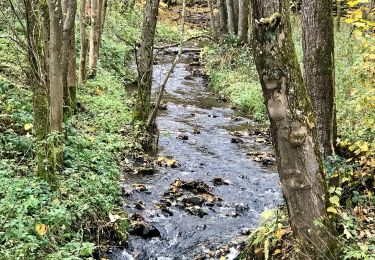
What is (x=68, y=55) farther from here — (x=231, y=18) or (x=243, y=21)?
(x=231, y=18)

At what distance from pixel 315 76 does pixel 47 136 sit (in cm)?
393

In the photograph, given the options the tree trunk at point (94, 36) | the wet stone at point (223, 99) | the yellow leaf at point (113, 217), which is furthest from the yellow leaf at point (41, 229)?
the wet stone at point (223, 99)

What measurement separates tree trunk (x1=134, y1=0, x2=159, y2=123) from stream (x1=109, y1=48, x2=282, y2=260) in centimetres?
94

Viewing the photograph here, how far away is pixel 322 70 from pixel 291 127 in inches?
81.7

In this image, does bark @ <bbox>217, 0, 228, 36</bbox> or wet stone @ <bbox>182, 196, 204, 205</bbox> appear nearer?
wet stone @ <bbox>182, 196, 204, 205</bbox>

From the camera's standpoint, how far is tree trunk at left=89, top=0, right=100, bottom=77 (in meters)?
13.7

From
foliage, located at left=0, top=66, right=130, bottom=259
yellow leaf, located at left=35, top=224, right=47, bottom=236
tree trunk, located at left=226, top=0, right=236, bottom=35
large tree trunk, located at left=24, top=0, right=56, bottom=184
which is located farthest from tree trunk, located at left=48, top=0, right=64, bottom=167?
tree trunk, located at left=226, top=0, right=236, bottom=35

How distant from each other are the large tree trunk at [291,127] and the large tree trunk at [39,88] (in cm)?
313

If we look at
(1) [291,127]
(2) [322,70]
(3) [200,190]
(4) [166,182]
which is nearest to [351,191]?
(2) [322,70]

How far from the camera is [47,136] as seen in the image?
6.13 meters

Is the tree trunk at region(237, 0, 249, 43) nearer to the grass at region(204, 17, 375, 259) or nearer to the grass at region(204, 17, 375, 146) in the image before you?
the grass at region(204, 17, 375, 146)

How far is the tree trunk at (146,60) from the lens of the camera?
414 inches

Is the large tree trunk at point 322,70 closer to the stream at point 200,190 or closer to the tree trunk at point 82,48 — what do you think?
the stream at point 200,190

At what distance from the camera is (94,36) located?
47.5ft
